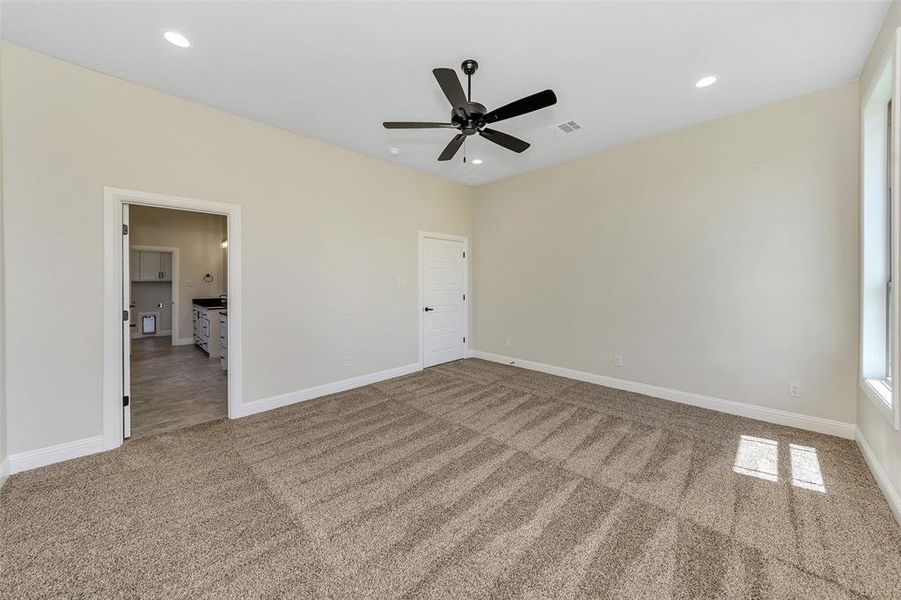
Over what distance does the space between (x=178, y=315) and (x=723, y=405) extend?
9287 mm

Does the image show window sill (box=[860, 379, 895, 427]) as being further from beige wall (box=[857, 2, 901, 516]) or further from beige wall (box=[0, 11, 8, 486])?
beige wall (box=[0, 11, 8, 486])

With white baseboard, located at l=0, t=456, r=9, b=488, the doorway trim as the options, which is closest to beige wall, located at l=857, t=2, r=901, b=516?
white baseboard, located at l=0, t=456, r=9, b=488

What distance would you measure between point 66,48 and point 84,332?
203cm

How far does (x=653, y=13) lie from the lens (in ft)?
6.78

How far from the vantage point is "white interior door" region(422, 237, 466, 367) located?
5.25m

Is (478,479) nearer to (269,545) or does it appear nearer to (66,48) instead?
(269,545)

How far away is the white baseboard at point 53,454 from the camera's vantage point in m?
2.39

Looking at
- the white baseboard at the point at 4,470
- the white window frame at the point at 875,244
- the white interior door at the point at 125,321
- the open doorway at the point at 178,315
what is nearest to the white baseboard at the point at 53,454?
the white baseboard at the point at 4,470

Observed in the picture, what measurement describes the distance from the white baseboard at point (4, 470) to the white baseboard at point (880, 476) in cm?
545

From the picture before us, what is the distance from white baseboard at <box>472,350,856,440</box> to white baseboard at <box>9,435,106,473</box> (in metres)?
4.71

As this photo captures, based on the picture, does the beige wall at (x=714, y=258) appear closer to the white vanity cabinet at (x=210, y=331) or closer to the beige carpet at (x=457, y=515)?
the beige carpet at (x=457, y=515)

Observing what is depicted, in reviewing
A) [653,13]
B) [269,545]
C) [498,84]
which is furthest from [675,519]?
[498,84]

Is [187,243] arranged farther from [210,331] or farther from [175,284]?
[210,331]

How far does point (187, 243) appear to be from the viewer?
743 cm
